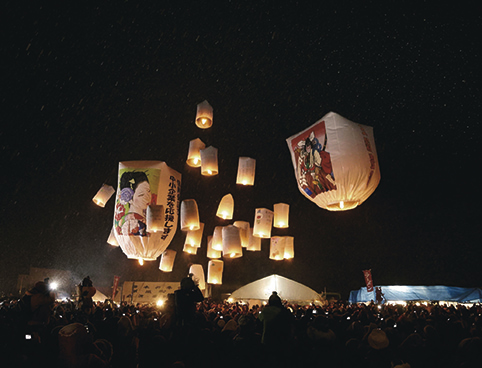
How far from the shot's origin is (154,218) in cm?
827

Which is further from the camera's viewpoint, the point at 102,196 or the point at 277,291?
the point at 277,291

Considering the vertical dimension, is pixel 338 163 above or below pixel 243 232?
above

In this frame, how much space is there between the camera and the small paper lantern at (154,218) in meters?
8.27

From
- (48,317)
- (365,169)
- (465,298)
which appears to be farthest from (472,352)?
(465,298)

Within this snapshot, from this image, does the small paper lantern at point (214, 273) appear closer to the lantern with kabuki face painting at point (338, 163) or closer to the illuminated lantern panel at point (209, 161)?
the illuminated lantern panel at point (209, 161)

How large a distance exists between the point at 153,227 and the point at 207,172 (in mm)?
3363

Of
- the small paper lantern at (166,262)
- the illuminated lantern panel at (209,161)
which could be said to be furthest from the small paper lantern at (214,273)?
→ the illuminated lantern panel at (209,161)

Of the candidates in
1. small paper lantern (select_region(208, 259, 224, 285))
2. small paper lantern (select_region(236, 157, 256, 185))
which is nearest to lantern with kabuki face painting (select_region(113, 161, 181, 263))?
small paper lantern (select_region(236, 157, 256, 185))

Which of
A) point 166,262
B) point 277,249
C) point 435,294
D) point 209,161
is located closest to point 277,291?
point 277,249

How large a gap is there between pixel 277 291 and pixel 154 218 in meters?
8.47

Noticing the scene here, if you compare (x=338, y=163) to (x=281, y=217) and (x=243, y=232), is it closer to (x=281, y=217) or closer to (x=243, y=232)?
(x=281, y=217)

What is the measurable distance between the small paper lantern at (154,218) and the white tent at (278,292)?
25.9 ft

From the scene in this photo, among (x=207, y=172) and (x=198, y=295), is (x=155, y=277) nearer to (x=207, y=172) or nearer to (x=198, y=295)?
(x=207, y=172)

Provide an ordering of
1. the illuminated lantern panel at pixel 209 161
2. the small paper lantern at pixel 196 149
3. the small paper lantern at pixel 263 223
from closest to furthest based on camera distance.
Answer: the illuminated lantern panel at pixel 209 161 < the small paper lantern at pixel 196 149 < the small paper lantern at pixel 263 223
